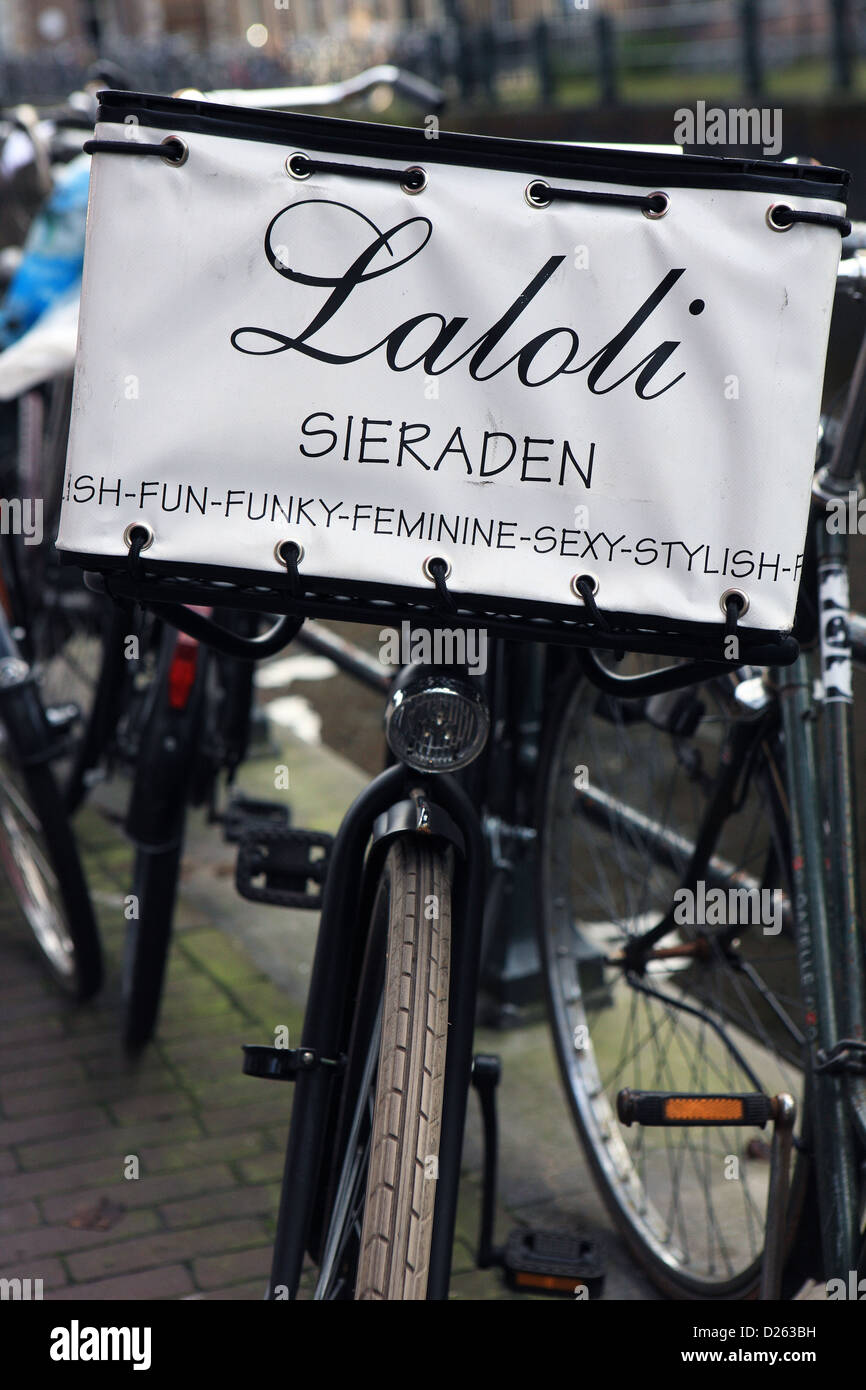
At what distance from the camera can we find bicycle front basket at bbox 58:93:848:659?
1610 millimetres

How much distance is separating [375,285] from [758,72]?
37.4 ft

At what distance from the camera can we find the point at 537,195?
1.61m

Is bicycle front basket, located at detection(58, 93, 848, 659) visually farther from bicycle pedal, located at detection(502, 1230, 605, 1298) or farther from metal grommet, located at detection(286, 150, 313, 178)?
bicycle pedal, located at detection(502, 1230, 605, 1298)

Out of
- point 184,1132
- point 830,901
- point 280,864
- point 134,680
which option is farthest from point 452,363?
point 134,680

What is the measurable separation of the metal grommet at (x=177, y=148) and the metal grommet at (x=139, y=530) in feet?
1.17

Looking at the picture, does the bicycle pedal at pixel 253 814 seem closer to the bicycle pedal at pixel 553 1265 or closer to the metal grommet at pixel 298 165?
the bicycle pedal at pixel 553 1265

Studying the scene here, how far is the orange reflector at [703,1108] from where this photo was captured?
2131 mm

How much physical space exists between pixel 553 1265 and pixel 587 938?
0.81m

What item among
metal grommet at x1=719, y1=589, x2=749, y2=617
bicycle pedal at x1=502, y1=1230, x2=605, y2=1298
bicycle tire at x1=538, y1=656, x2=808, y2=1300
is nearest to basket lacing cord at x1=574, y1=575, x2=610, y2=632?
metal grommet at x1=719, y1=589, x2=749, y2=617

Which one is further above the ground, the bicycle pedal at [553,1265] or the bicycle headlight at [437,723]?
the bicycle headlight at [437,723]

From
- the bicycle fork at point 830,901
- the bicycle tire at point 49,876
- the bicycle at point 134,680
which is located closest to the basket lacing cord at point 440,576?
the bicycle at point 134,680

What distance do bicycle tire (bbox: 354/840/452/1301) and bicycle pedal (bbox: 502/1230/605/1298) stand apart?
2.62 feet
